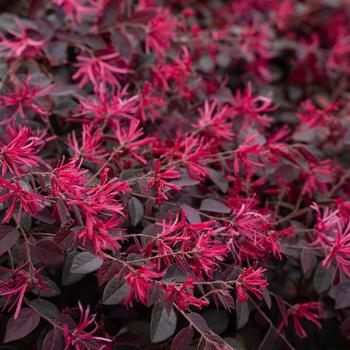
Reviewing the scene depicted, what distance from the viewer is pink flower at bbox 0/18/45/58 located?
1.23 metres

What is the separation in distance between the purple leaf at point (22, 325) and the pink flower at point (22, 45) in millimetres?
577

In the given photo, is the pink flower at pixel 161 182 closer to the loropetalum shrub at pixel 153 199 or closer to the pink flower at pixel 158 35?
the loropetalum shrub at pixel 153 199

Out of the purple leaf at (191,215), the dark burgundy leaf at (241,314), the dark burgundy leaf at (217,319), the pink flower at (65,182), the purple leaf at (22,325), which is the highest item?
the pink flower at (65,182)

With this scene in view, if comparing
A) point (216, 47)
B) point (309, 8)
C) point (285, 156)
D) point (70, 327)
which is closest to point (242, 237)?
point (285, 156)

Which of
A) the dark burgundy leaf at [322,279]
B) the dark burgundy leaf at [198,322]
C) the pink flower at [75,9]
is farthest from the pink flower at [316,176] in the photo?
the pink flower at [75,9]

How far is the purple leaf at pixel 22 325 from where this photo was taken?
33.2 inches

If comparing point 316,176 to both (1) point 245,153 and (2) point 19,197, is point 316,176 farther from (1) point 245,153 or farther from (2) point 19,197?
(2) point 19,197

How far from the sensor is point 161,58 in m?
1.34

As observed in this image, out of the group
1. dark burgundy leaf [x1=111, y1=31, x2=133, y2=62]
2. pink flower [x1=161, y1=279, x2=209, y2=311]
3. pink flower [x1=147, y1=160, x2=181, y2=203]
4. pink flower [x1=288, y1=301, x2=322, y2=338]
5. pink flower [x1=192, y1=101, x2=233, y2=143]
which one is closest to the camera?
pink flower [x1=161, y1=279, x2=209, y2=311]

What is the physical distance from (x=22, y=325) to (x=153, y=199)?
0.29 metres

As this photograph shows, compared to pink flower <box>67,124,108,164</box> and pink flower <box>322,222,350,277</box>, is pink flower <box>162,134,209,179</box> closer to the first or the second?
pink flower <box>67,124,108,164</box>

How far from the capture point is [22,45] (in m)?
1.23

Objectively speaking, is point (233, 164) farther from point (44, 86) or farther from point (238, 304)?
point (44, 86)

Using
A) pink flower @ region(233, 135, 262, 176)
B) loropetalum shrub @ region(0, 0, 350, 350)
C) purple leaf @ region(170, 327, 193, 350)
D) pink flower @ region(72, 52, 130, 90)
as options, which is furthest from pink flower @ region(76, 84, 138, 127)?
purple leaf @ region(170, 327, 193, 350)
